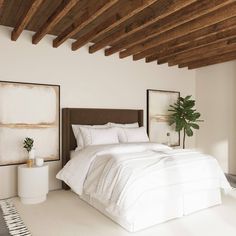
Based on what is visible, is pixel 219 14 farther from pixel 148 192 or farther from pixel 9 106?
pixel 9 106

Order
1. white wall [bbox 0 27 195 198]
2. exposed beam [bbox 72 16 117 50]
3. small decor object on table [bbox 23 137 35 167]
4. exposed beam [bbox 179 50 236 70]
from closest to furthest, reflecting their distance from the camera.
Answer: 1. exposed beam [bbox 72 16 117 50]
2. small decor object on table [bbox 23 137 35 167]
3. white wall [bbox 0 27 195 198]
4. exposed beam [bbox 179 50 236 70]

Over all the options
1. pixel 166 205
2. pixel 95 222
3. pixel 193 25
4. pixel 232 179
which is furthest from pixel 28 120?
pixel 232 179

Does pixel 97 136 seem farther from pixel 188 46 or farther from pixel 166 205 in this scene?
pixel 188 46

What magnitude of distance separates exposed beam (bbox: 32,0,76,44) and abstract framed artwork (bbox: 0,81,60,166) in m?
0.81

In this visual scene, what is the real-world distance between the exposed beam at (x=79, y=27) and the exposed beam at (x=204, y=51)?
238 centimetres

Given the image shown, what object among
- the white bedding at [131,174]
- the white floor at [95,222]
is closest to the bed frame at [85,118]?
the white bedding at [131,174]

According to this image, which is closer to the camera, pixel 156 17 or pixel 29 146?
pixel 156 17

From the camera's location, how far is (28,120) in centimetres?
388

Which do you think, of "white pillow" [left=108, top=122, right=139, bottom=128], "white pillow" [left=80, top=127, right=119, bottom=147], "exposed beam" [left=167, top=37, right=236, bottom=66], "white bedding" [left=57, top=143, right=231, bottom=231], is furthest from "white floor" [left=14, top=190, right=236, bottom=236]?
"exposed beam" [left=167, top=37, right=236, bottom=66]

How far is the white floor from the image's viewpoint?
103 inches

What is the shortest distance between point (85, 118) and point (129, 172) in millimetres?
1940

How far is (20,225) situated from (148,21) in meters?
3.00

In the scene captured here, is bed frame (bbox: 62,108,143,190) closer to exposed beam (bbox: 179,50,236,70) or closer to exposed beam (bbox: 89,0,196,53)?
exposed beam (bbox: 89,0,196,53)

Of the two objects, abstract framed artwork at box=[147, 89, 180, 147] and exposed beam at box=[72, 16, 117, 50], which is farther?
abstract framed artwork at box=[147, 89, 180, 147]
